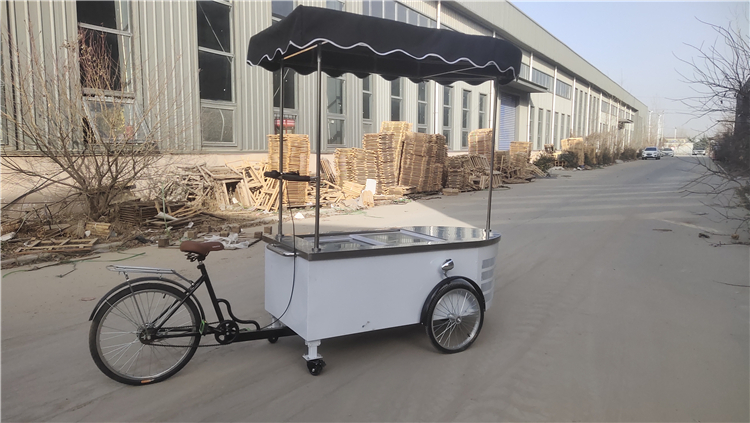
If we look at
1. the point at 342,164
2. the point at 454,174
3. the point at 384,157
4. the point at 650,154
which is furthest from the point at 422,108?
the point at 650,154

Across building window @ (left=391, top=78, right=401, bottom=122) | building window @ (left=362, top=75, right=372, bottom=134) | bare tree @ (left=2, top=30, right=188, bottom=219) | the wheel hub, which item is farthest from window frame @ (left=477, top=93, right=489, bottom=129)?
the wheel hub

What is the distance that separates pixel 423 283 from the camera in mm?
4379

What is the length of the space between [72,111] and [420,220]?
25.5 feet

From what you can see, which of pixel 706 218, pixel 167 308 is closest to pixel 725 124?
pixel 706 218

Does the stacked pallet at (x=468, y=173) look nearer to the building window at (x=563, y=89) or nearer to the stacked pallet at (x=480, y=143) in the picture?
the stacked pallet at (x=480, y=143)

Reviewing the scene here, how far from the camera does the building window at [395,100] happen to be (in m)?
23.7

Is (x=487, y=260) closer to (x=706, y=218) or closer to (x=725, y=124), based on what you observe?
(x=725, y=124)

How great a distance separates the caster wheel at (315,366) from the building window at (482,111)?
3114 cm

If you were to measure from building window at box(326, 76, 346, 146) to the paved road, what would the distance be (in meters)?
12.3

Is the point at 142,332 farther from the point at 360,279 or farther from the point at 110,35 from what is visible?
the point at 110,35

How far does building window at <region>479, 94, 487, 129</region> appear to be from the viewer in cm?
3332

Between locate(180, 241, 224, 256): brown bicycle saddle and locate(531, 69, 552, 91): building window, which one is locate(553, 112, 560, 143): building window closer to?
locate(531, 69, 552, 91): building window

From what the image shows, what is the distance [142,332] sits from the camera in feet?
12.4

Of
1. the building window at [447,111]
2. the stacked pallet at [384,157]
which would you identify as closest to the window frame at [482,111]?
the building window at [447,111]
